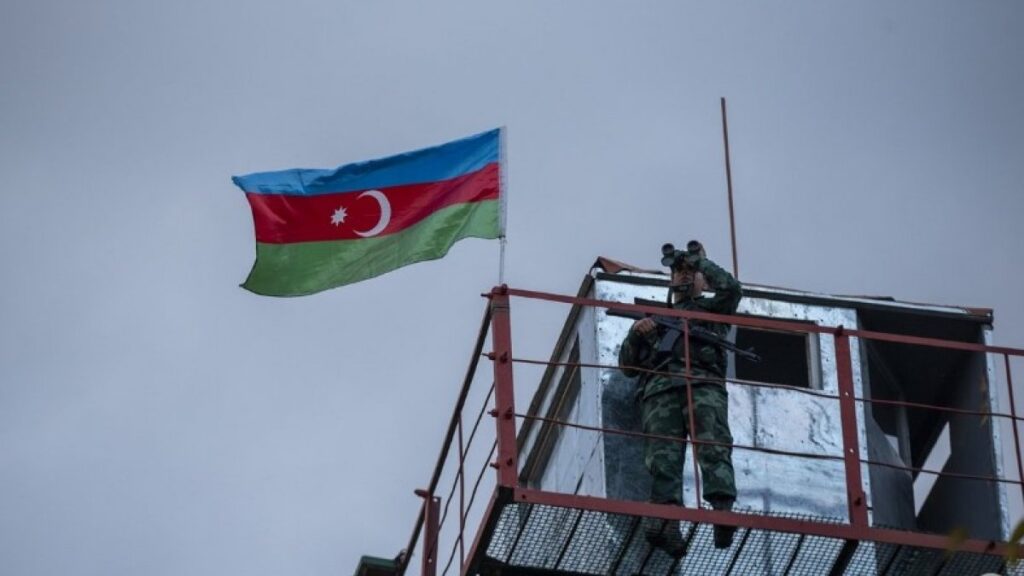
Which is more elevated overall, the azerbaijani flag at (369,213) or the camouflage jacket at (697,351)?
the azerbaijani flag at (369,213)

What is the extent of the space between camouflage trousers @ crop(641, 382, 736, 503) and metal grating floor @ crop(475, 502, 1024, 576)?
1.14 feet

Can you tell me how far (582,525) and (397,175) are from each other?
16.7 feet

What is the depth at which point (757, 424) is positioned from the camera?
15391 mm

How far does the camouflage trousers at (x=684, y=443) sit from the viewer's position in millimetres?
13711

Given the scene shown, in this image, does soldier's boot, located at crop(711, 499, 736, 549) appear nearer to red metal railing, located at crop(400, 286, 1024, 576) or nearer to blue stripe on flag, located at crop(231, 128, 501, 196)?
red metal railing, located at crop(400, 286, 1024, 576)

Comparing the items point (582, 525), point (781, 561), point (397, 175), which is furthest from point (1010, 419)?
point (397, 175)

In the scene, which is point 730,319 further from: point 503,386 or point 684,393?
point 503,386

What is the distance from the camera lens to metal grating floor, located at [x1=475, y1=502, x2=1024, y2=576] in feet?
44.5

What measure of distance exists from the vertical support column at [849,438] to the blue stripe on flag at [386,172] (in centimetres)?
449

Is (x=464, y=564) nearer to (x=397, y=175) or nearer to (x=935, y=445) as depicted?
(x=397, y=175)

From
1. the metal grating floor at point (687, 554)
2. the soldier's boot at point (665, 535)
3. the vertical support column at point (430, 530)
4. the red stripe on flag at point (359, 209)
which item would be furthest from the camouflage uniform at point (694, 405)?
the red stripe on flag at point (359, 209)

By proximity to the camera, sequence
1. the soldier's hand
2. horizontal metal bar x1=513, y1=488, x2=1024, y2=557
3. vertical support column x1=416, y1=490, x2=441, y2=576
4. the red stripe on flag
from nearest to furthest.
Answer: horizontal metal bar x1=513, y1=488, x2=1024, y2=557, the soldier's hand, vertical support column x1=416, y1=490, x2=441, y2=576, the red stripe on flag

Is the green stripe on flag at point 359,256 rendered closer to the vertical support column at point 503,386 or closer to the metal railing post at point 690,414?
the vertical support column at point 503,386

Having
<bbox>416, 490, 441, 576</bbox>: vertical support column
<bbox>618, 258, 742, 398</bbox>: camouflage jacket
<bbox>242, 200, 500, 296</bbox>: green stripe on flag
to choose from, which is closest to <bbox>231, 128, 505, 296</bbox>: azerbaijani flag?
<bbox>242, 200, 500, 296</bbox>: green stripe on flag
